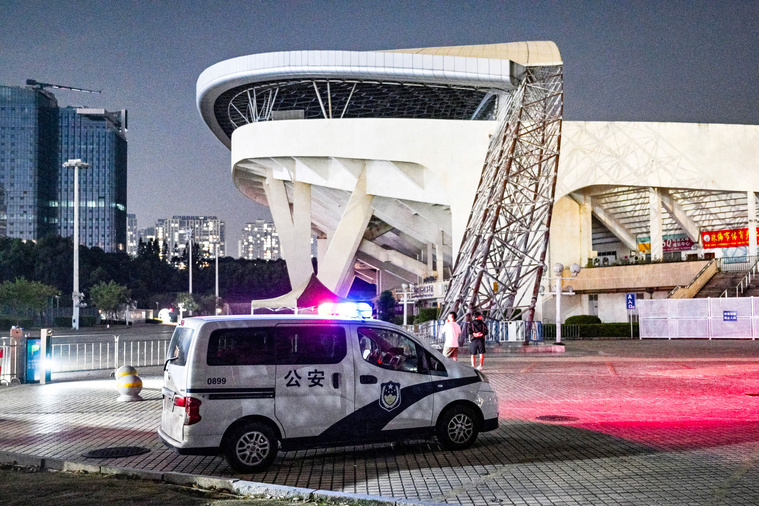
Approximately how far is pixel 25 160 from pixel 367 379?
186884 millimetres

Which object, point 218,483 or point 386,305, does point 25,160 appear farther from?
point 218,483

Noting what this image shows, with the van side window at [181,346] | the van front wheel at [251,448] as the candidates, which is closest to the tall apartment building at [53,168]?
the van side window at [181,346]

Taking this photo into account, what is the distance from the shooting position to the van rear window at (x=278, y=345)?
8273 mm

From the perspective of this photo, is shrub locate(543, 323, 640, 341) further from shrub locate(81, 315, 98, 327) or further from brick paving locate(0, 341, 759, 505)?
shrub locate(81, 315, 98, 327)

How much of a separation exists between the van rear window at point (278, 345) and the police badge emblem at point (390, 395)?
0.65 metres

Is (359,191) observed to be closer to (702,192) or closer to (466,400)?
(702,192)

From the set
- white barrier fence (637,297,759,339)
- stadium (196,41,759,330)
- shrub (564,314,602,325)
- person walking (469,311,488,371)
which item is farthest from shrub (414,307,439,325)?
person walking (469,311,488,371)

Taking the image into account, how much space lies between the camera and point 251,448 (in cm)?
820

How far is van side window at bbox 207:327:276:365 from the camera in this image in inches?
324

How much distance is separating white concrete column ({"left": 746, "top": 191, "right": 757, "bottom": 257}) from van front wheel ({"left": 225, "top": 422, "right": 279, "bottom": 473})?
40567 mm

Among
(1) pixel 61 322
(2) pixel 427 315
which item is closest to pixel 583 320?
(2) pixel 427 315

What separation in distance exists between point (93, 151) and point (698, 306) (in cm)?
18523

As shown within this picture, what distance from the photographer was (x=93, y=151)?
195m

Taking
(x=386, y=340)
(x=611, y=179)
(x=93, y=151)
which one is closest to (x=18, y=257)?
(x=611, y=179)
